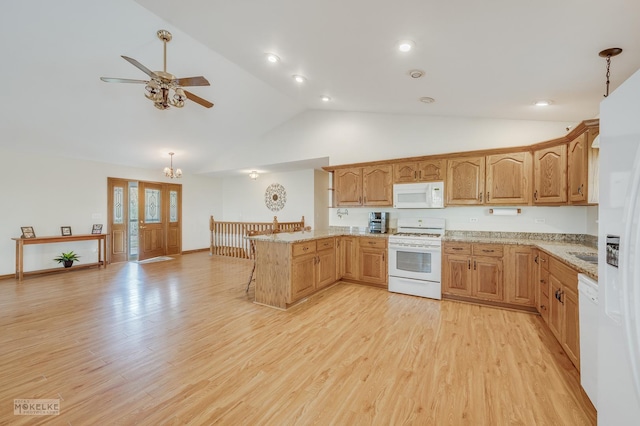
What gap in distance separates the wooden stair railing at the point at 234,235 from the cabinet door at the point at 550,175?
16.6 feet

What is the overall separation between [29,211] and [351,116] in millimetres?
6717

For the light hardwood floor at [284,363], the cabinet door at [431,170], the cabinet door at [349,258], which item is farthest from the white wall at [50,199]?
the cabinet door at [431,170]

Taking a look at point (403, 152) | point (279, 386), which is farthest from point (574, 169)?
point (279, 386)

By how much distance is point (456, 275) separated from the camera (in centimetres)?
376

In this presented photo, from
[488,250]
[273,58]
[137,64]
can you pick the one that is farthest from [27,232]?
[488,250]

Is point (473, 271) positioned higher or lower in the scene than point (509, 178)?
lower

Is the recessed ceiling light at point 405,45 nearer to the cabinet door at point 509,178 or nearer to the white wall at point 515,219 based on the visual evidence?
the cabinet door at point 509,178

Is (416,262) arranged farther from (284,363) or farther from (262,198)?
(262,198)

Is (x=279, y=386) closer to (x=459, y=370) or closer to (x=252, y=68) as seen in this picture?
(x=459, y=370)

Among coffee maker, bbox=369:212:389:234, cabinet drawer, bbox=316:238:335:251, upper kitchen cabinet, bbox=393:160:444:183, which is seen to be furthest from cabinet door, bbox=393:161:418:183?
cabinet drawer, bbox=316:238:335:251

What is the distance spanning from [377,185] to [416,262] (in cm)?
150

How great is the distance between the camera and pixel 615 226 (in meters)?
1.13

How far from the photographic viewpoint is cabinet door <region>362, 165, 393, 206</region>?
Result: 460cm

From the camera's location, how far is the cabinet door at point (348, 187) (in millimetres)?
4928
